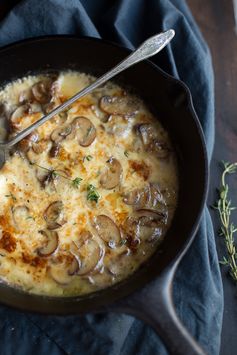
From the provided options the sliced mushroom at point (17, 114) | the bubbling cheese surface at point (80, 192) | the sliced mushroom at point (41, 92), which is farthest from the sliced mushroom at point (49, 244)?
the sliced mushroom at point (41, 92)

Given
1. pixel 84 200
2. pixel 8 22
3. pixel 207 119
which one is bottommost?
pixel 207 119

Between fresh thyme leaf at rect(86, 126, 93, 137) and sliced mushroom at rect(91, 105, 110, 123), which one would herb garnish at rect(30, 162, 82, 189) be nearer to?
fresh thyme leaf at rect(86, 126, 93, 137)

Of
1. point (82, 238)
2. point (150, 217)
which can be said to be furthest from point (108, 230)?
point (150, 217)

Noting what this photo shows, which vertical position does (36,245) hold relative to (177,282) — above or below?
above

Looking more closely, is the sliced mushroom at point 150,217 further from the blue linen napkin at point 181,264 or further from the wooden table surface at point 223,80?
the wooden table surface at point 223,80

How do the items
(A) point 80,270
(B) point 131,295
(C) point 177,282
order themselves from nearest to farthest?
1. (B) point 131,295
2. (A) point 80,270
3. (C) point 177,282

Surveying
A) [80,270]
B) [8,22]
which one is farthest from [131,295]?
[8,22]

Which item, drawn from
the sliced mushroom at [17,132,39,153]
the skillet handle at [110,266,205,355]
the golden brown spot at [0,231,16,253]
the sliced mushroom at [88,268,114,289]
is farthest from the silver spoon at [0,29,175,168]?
the skillet handle at [110,266,205,355]

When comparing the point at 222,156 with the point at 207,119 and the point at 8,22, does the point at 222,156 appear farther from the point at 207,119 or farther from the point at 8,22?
the point at 8,22
